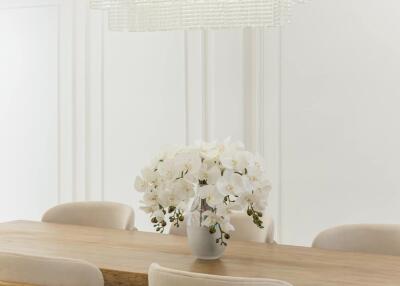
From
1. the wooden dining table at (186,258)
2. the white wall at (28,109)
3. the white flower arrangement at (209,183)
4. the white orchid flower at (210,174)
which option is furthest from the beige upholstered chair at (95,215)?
the white wall at (28,109)

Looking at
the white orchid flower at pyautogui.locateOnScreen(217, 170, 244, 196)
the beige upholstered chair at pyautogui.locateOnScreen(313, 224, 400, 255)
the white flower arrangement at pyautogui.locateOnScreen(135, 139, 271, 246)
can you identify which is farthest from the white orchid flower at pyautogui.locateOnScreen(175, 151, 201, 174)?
the beige upholstered chair at pyautogui.locateOnScreen(313, 224, 400, 255)

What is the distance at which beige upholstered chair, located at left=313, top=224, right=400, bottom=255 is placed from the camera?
127 inches

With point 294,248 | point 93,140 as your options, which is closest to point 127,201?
point 93,140

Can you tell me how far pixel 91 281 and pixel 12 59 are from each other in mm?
3493

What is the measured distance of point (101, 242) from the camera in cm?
334

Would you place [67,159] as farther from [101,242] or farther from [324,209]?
[101,242]

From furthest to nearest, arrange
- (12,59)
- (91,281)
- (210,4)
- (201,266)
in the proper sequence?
1. (12,59)
2. (210,4)
3. (201,266)
4. (91,281)

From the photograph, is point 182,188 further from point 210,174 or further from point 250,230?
point 250,230

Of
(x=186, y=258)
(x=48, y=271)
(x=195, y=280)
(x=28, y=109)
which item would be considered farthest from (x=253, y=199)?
(x=28, y=109)

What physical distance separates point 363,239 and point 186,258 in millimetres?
782

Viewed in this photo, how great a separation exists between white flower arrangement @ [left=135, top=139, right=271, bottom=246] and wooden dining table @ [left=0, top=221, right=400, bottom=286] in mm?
165

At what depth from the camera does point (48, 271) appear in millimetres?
2520

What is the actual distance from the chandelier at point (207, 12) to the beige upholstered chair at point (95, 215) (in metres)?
0.95

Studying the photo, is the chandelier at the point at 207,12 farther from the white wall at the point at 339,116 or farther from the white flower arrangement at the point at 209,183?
the white wall at the point at 339,116
